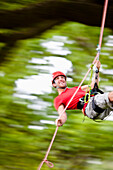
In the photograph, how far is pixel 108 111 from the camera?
165 centimetres

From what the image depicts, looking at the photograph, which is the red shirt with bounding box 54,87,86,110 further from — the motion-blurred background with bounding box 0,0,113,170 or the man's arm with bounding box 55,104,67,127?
the motion-blurred background with bounding box 0,0,113,170

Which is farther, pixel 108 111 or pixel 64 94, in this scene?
pixel 64 94

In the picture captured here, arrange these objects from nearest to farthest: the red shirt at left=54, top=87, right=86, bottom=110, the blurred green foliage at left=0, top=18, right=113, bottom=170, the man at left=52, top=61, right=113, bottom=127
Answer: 1. the man at left=52, top=61, right=113, bottom=127
2. the red shirt at left=54, top=87, right=86, bottom=110
3. the blurred green foliage at left=0, top=18, right=113, bottom=170

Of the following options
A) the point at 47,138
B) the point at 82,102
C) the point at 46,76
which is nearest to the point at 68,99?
the point at 82,102

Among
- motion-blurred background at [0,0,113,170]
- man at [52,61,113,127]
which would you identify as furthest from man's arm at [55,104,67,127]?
motion-blurred background at [0,0,113,170]

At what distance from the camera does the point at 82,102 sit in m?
1.73

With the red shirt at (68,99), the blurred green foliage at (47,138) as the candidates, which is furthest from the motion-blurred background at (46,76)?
the red shirt at (68,99)

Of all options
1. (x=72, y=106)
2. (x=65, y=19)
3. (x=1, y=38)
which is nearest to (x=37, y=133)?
(x=72, y=106)

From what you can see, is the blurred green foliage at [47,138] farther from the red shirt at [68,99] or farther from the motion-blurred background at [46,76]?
the red shirt at [68,99]

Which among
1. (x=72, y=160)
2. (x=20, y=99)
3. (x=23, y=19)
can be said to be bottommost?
(x=72, y=160)

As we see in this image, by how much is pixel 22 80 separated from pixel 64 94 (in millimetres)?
927

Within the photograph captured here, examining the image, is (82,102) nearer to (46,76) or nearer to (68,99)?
(68,99)

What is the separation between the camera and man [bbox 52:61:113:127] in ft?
5.02

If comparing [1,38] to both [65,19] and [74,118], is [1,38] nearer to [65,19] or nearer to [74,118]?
[65,19]
